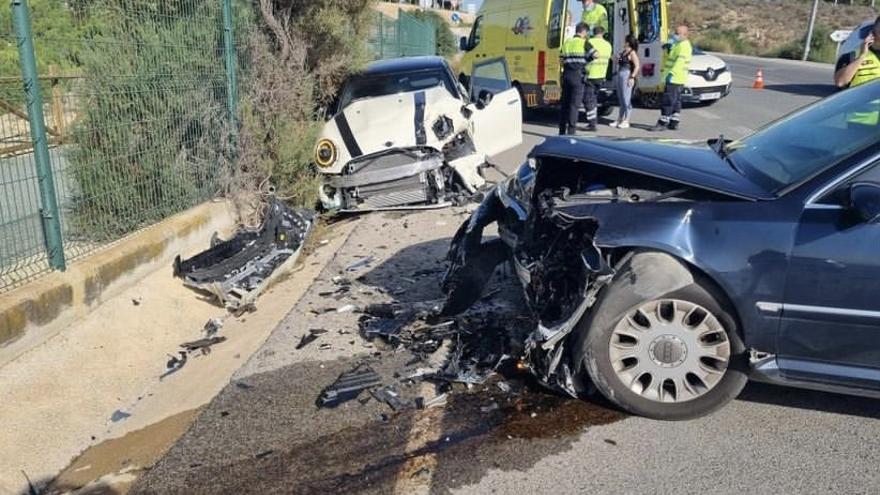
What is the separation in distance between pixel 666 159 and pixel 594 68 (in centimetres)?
891

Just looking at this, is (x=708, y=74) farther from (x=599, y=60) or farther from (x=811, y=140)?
(x=811, y=140)

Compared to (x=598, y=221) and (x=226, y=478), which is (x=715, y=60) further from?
(x=226, y=478)

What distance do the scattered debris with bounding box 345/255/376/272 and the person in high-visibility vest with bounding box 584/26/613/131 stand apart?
7.15 m

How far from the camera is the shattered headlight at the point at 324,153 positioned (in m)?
7.58

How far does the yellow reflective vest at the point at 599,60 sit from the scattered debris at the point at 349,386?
929 cm

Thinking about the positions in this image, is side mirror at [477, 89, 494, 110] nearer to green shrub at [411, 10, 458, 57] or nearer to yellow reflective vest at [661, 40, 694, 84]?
yellow reflective vest at [661, 40, 694, 84]

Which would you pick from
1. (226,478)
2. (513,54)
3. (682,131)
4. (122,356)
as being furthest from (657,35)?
(226,478)

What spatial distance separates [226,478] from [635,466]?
1.81 meters

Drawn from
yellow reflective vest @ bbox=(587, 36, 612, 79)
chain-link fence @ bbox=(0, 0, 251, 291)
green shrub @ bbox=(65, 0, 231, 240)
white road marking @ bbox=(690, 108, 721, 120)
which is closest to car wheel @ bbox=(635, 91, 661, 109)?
white road marking @ bbox=(690, 108, 721, 120)

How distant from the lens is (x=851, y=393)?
329cm

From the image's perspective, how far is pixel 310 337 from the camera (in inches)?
182

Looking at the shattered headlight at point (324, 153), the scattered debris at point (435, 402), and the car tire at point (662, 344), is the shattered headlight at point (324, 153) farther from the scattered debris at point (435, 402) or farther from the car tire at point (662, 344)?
the car tire at point (662, 344)

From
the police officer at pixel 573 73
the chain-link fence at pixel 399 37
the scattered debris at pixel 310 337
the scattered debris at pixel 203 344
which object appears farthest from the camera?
the chain-link fence at pixel 399 37

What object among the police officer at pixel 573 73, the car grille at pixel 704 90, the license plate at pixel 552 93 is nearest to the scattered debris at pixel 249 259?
the police officer at pixel 573 73
